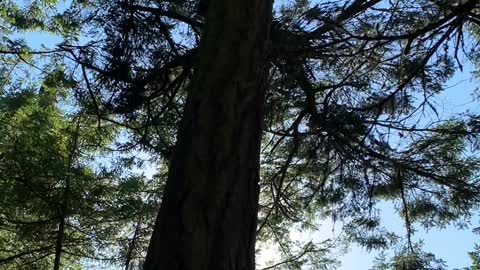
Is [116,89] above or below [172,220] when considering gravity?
above

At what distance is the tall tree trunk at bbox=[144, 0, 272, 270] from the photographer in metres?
1.60

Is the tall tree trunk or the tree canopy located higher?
the tree canopy

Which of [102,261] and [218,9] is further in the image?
[102,261]

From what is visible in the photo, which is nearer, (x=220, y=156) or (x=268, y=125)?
(x=220, y=156)

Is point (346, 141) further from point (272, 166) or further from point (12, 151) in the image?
point (12, 151)

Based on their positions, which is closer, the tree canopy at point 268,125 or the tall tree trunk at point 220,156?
the tall tree trunk at point 220,156

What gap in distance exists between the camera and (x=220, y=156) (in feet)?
5.76

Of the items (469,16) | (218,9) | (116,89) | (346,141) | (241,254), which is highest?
(469,16)

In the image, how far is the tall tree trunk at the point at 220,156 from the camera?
1.60 meters

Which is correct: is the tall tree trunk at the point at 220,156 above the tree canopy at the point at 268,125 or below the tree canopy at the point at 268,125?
below

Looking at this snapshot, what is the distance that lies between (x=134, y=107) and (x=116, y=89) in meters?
0.16

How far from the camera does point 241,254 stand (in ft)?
5.33

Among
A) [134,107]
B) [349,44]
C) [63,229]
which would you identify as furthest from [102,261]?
[349,44]

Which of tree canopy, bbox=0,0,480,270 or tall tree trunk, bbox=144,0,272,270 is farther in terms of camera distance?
tree canopy, bbox=0,0,480,270
